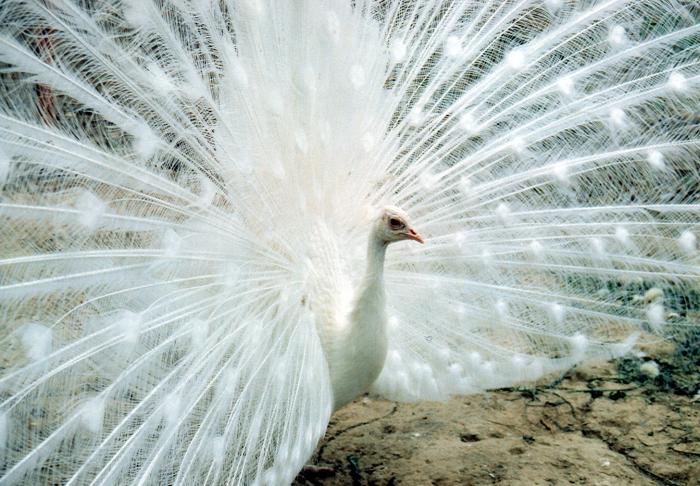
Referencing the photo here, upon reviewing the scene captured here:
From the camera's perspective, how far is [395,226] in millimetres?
2283

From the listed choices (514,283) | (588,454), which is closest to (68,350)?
(514,283)

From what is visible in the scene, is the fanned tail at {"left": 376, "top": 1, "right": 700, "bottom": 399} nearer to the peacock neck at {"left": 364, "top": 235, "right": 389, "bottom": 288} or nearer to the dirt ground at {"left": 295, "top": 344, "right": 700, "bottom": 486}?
the dirt ground at {"left": 295, "top": 344, "right": 700, "bottom": 486}

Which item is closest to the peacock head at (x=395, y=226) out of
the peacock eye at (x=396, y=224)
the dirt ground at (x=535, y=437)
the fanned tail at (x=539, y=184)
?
the peacock eye at (x=396, y=224)

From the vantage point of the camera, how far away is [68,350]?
1.91m

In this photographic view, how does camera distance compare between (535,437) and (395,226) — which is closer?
(395,226)

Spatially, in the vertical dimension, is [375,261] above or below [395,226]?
below

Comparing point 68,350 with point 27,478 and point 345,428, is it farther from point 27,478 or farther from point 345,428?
point 345,428

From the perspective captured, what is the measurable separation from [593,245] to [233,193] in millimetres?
1422

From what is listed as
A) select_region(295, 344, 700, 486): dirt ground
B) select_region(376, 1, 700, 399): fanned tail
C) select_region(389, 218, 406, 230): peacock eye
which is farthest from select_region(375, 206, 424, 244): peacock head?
select_region(295, 344, 700, 486): dirt ground

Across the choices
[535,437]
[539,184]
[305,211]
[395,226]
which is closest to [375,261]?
[395,226]

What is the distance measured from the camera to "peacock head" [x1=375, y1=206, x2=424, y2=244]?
2.26m

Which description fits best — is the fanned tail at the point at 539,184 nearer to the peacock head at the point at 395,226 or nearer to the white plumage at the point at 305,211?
the white plumage at the point at 305,211

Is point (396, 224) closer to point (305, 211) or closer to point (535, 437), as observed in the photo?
point (305, 211)

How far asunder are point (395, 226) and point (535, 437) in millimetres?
1401
